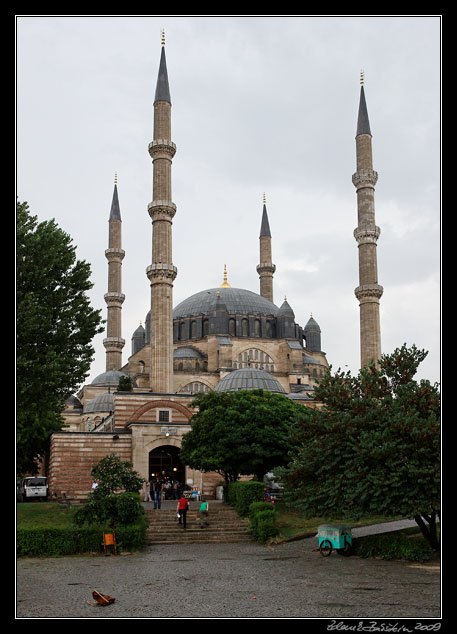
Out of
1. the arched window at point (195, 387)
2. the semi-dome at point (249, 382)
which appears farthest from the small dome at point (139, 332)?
the semi-dome at point (249, 382)

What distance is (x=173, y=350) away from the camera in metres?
58.3

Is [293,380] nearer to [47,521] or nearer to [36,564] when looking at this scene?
[47,521]

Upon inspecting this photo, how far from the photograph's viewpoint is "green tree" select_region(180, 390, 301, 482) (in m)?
29.3

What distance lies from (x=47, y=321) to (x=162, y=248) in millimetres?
24624

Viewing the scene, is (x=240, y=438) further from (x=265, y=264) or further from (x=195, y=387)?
(x=265, y=264)

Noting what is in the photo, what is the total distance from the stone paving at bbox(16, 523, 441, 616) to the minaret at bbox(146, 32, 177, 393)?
80.4 ft

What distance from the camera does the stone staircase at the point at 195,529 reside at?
2383 centimetres

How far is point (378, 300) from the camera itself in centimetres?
4938

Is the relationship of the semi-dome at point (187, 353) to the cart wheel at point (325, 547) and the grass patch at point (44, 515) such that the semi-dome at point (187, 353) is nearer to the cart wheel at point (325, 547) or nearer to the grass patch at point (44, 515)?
the grass patch at point (44, 515)

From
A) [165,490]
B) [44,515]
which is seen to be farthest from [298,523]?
[165,490]

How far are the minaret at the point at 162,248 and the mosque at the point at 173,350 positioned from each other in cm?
7

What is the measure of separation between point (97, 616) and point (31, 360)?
1224cm

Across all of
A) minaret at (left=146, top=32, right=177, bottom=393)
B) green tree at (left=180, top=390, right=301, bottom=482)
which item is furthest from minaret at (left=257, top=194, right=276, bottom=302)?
green tree at (left=180, top=390, right=301, bottom=482)

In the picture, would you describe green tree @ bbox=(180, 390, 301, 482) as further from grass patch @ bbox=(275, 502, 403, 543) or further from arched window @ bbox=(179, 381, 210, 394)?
arched window @ bbox=(179, 381, 210, 394)
